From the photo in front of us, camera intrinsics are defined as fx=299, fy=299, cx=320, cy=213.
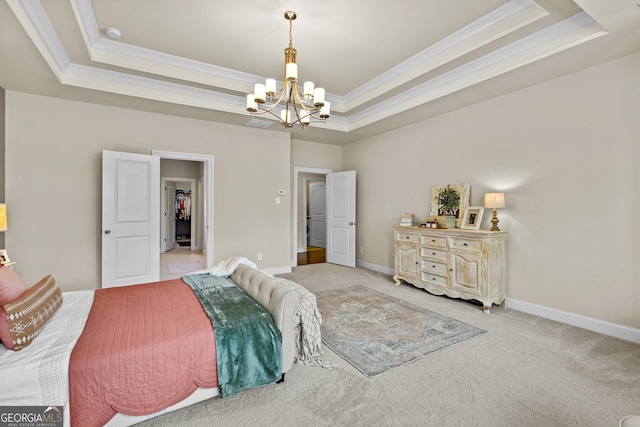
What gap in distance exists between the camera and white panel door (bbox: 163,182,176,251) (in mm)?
8656

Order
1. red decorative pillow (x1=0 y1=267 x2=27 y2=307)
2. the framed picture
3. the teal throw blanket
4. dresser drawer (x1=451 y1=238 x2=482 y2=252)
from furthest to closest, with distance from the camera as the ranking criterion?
the framed picture < dresser drawer (x1=451 y1=238 x2=482 y2=252) < the teal throw blanket < red decorative pillow (x1=0 y1=267 x2=27 y2=307)

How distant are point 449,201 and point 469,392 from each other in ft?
9.53

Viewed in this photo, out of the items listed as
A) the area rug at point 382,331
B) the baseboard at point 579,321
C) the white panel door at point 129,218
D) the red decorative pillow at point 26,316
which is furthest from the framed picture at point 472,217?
the white panel door at point 129,218

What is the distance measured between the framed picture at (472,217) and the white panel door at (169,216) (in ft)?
25.6

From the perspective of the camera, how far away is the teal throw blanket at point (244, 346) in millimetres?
1884

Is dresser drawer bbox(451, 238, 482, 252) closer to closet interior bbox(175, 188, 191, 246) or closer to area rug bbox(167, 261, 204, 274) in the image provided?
area rug bbox(167, 261, 204, 274)

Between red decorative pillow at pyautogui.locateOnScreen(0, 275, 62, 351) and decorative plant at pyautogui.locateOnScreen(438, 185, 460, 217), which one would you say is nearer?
red decorative pillow at pyautogui.locateOnScreen(0, 275, 62, 351)

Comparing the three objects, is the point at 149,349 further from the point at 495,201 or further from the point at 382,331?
the point at 495,201

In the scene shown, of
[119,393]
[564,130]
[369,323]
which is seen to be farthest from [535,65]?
[119,393]

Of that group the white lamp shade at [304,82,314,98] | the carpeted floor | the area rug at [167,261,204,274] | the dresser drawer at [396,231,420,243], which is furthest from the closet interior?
the carpeted floor

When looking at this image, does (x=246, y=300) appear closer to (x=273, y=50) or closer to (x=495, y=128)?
(x=273, y=50)

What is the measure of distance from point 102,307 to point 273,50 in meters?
3.01

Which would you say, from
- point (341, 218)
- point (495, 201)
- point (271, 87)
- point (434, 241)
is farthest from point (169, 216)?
point (495, 201)

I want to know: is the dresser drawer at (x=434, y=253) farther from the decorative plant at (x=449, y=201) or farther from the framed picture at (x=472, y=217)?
the decorative plant at (x=449, y=201)
